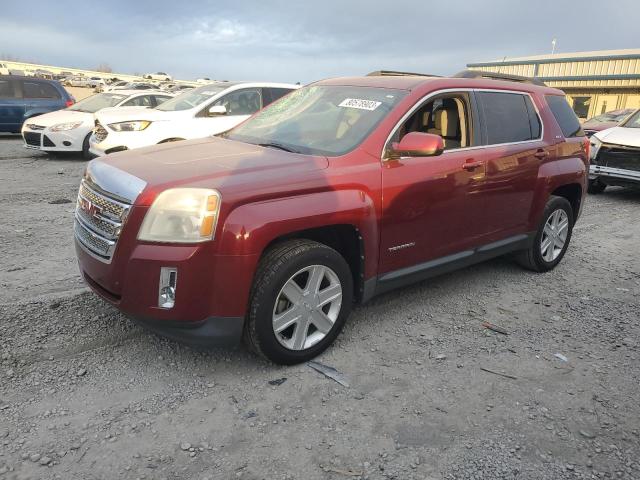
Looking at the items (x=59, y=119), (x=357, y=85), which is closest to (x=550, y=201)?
(x=357, y=85)

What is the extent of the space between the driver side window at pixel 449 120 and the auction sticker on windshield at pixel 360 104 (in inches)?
15.8

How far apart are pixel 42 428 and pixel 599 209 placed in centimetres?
874

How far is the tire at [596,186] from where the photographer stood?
10.1 metres

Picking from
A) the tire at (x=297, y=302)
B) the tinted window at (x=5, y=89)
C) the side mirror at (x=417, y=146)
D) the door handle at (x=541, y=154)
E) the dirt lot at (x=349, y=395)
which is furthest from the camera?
the tinted window at (x=5, y=89)

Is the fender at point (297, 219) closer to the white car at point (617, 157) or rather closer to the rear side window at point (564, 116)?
the rear side window at point (564, 116)

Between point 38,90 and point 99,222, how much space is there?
13331 millimetres

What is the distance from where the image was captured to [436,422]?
2834 millimetres

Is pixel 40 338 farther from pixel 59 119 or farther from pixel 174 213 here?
pixel 59 119

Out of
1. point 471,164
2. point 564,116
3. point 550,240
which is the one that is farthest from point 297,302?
point 564,116

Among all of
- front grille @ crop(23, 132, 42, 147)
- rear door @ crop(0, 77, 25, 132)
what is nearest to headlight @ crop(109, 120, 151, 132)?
front grille @ crop(23, 132, 42, 147)

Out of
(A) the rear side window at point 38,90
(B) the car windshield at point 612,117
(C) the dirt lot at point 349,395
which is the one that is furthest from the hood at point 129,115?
(B) the car windshield at point 612,117

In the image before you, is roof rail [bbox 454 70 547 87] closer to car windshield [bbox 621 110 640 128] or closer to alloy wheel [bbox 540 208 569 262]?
alloy wheel [bbox 540 208 569 262]

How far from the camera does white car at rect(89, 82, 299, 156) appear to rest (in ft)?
28.8

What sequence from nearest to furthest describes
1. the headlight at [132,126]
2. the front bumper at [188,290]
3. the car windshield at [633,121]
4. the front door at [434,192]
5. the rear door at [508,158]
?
1. the front bumper at [188,290]
2. the front door at [434,192]
3. the rear door at [508,158]
4. the headlight at [132,126]
5. the car windshield at [633,121]
